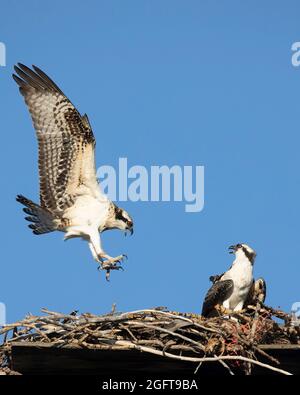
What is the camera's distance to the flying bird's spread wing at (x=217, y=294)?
10.9 meters

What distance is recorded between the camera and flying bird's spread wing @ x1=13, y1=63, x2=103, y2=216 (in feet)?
40.0

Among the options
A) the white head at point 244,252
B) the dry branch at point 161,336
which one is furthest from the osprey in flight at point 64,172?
the dry branch at point 161,336

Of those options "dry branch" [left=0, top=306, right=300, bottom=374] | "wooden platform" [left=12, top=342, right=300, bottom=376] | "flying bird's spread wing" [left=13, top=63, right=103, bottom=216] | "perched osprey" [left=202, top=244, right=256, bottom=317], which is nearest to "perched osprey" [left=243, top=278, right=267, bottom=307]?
"perched osprey" [left=202, top=244, right=256, bottom=317]

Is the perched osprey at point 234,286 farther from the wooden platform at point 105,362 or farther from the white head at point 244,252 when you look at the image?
the wooden platform at point 105,362

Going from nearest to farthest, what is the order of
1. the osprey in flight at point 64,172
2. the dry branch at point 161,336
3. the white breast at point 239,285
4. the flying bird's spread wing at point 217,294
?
the dry branch at point 161,336 < the flying bird's spread wing at point 217,294 < the white breast at point 239,285 < the osprey in flight at point 64,172

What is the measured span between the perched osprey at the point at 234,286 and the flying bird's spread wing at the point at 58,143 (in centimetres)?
207

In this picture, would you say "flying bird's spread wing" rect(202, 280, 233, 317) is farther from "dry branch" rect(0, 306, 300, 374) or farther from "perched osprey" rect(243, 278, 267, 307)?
"dry branch" rect(0, 306, 300, 374)

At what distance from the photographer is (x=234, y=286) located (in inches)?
437

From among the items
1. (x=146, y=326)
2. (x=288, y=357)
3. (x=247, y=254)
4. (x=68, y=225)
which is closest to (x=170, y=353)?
(x=146, y=326)
